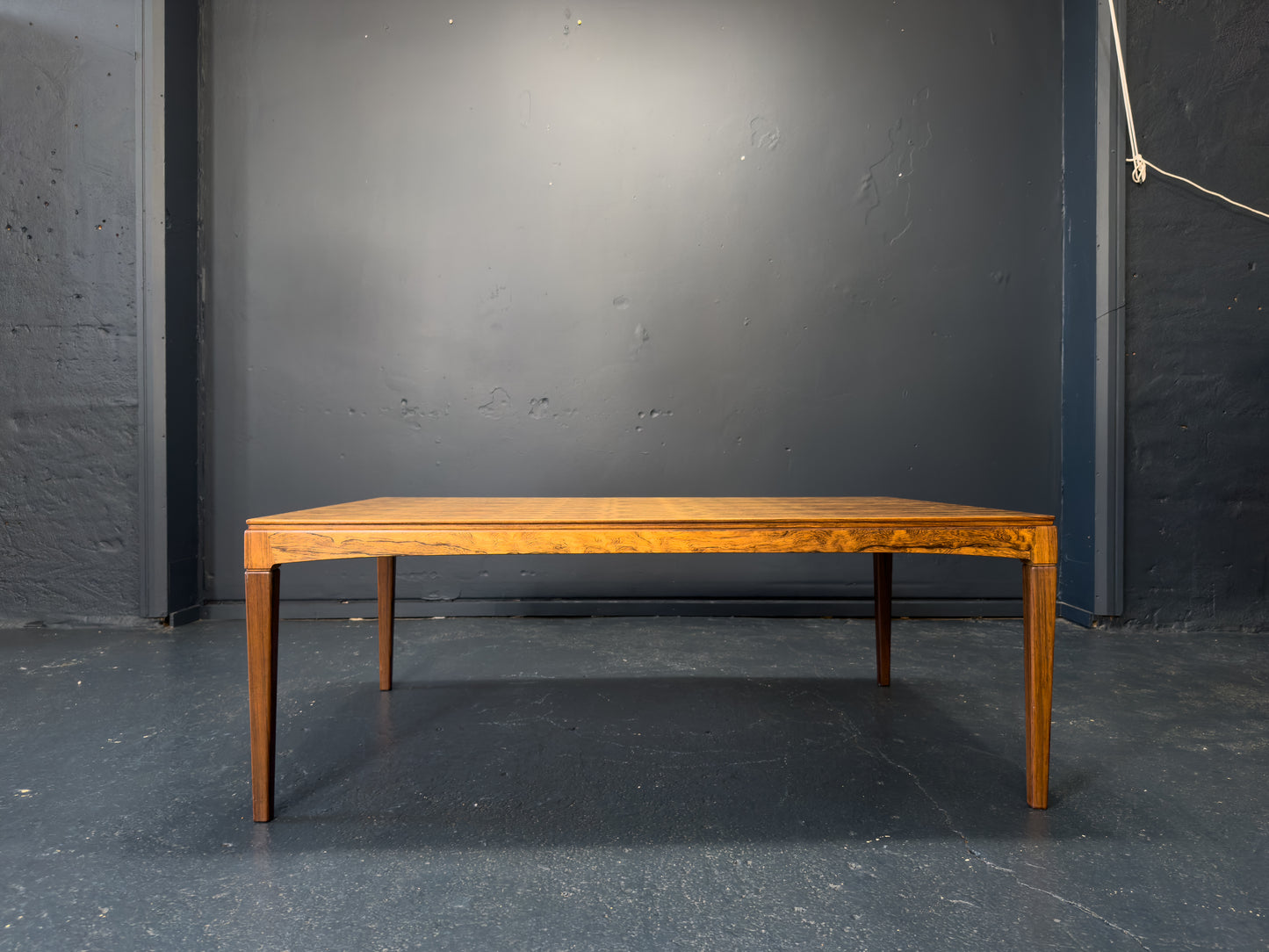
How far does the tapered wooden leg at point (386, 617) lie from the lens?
5.95 ft

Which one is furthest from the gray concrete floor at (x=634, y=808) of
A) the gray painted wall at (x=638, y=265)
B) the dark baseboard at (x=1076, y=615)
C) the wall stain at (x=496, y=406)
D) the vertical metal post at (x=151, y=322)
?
the wall stain at (x=496, y=406)

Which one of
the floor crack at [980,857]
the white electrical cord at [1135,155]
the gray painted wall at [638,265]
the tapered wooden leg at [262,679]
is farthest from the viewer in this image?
the gray painted wall at [638,265]

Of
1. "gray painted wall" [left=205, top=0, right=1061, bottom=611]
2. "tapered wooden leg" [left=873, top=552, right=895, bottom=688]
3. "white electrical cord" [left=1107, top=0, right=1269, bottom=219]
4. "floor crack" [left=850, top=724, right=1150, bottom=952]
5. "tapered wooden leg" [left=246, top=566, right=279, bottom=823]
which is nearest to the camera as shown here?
"floor crack" [left=850, top=724, right=1150, bottom=952]

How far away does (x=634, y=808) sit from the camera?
1235 millimetres

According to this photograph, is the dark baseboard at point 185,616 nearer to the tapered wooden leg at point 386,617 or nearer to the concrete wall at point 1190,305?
Answer: the tapered wooden leg at point 386,617

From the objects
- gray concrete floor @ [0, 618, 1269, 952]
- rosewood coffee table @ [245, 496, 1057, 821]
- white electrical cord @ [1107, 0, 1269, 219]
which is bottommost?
gray concrete floor @ [0, 618, 1269, 952]

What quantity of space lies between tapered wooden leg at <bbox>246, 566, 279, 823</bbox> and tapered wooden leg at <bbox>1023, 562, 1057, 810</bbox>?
1.35 metres

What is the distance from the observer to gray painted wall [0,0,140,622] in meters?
2.65

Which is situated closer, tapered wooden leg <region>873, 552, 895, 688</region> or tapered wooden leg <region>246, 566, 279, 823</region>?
tapered wooden leg <region>246, 566, 279, 823</region>

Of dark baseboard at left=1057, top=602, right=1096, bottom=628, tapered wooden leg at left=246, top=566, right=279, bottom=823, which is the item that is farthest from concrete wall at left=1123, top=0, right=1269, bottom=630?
tapered wooden leg at left=246, top=566, right=279, bottom=823

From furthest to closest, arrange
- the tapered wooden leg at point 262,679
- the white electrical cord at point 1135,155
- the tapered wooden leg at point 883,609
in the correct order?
the white electrical cord at point 1135,155 < the tapered wooden leg at point 883,609 < the tapered wooden leg at point 262,679

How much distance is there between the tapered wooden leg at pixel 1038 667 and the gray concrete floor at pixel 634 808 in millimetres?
76

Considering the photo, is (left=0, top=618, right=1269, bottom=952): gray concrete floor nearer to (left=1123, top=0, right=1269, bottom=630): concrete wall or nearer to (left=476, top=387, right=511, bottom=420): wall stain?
(left=1123, top=0, right=1269, bottom=630): concrete wall

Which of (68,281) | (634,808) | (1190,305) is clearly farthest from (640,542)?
(68,281)
